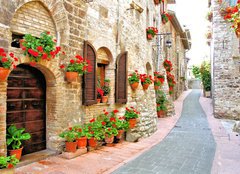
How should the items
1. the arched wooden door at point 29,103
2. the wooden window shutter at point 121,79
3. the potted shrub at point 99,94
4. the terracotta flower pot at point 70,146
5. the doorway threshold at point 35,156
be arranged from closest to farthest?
1. the doorway threshold at point 35,156
2. the arched wooden door at point 29,103
3. the terracotta flower pot at point 70,146
4. the potted shrub at point 99,94
5. the wooden window shutter at point 121,79

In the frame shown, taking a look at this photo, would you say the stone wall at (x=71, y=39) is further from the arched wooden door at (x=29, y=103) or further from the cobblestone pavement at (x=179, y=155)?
the cobblestone pavement at (x=179, y=155)

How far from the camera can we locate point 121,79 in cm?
792

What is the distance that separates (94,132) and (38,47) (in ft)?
9.19

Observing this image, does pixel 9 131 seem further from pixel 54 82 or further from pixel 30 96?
pixel 54 82

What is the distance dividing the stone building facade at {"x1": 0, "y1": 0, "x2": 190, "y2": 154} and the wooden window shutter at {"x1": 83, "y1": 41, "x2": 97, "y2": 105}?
4 centimetres

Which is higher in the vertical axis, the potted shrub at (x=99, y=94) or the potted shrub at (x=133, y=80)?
the potted shrub at (x=133, y=80)

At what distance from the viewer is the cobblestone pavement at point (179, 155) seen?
5004 millimetres

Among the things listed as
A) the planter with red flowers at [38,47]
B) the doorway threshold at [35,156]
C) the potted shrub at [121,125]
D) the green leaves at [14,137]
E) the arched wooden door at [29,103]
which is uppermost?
the planter with red flowers at [38,47]

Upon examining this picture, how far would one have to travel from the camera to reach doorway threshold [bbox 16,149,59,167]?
15.3ft

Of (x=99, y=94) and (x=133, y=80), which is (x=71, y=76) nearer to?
(x=99, y=94)

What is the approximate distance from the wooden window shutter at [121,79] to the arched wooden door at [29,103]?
2809 mm

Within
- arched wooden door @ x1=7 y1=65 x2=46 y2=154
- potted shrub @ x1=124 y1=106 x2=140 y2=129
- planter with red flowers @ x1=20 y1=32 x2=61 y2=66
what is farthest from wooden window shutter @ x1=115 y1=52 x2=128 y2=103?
planter with red flowers @ x1=20 y1=32 x2=61 y2=66

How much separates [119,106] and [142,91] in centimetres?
182

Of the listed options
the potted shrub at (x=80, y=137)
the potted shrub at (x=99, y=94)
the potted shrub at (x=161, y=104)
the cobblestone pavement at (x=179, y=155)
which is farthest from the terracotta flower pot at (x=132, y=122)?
the potted shrub at (x=161, y=104)
